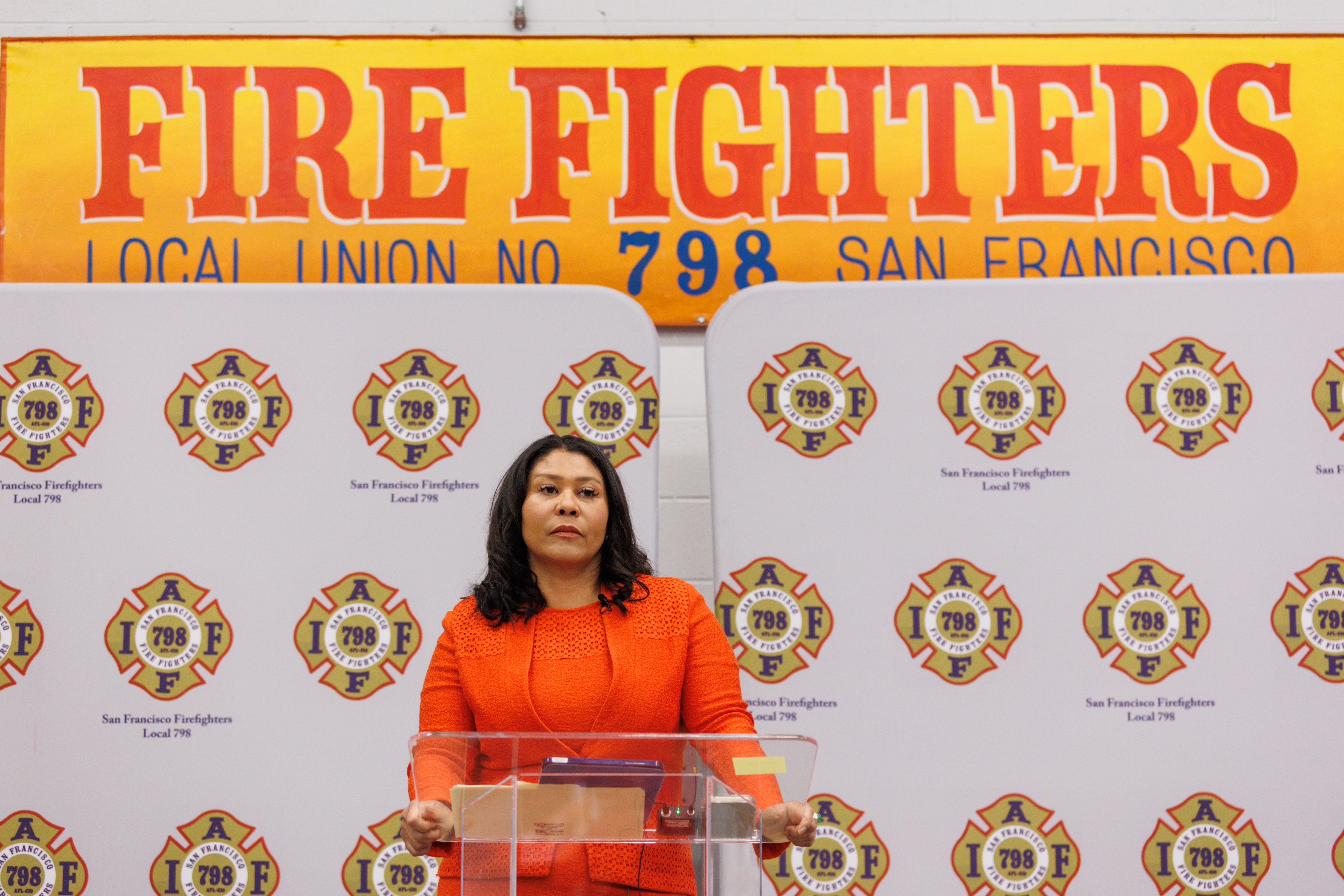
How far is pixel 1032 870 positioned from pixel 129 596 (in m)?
1.89

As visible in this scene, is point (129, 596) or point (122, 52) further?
point (122, 52)

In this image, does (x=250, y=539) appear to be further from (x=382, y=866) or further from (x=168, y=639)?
(x=382, y=866)

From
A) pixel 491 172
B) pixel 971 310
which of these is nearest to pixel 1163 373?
pixel 971 310

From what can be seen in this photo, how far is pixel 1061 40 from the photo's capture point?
9.15ft

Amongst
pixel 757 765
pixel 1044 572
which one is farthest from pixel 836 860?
pixel 757 765

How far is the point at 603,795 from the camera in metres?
1.14

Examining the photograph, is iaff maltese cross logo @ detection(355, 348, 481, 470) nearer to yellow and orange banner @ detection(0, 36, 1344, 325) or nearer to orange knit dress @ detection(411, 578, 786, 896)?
yellow and orange banner @ detection(0, 36, 1344, 325)

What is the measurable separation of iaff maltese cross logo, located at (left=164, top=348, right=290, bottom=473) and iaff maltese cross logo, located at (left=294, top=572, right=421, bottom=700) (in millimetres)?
347

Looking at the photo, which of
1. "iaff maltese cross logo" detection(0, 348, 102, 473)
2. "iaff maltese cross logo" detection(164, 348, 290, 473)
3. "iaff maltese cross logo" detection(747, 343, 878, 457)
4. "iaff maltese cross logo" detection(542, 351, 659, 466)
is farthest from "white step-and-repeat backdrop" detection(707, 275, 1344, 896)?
"iaff maltese cross logo" detection(0, 348, 102, 473)

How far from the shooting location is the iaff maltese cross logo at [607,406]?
231 cm

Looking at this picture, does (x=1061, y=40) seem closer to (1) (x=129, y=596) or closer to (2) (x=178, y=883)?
(1) (x=129, y=596)

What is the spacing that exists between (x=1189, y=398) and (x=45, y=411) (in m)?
2.37

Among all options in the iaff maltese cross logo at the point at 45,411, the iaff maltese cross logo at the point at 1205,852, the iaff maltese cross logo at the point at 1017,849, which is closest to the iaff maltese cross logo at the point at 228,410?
the iaff maltese cross logo at the point at 45,411

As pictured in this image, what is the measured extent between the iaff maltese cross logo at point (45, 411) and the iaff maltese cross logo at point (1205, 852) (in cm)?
231
